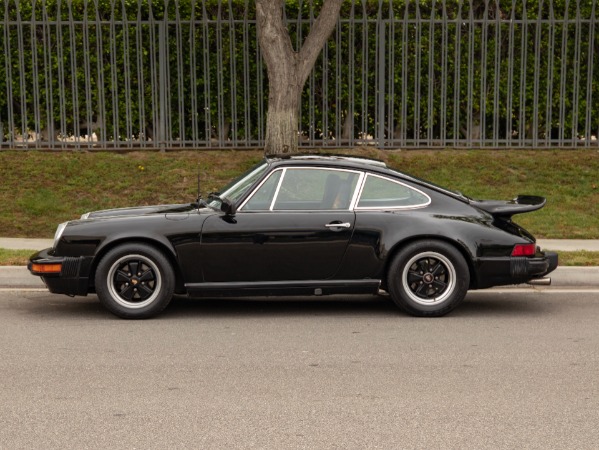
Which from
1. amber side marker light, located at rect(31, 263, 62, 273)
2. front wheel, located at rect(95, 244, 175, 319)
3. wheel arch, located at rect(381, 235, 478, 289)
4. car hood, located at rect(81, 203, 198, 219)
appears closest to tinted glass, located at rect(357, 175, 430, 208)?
wheel arch, located at rect(381, 235, 478, 289)

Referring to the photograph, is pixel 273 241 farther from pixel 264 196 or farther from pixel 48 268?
pixel 48 268

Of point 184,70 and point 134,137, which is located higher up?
point 184,70

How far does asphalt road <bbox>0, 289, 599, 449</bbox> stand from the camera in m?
5.16

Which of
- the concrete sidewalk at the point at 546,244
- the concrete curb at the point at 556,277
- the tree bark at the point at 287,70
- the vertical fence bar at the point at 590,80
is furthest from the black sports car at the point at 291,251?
the vertical fence bar at the point at 590,80

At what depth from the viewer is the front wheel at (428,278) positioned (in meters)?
8.08

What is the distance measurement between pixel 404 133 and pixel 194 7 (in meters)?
3.98

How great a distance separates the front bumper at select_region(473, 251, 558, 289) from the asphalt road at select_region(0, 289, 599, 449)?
0.35 metres

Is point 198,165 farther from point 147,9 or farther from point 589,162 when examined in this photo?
point 589,162

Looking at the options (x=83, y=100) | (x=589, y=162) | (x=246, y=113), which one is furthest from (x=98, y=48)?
(x=589, y=162)

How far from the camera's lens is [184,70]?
16.1m

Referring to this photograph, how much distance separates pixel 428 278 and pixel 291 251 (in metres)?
1.18

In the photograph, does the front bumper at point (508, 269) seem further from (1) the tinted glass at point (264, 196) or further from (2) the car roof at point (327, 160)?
(1) the tinted glass at point (264, 196)

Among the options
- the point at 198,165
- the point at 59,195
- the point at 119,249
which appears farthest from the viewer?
the point at 198,165

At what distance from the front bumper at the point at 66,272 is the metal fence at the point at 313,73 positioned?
7.99 meters
